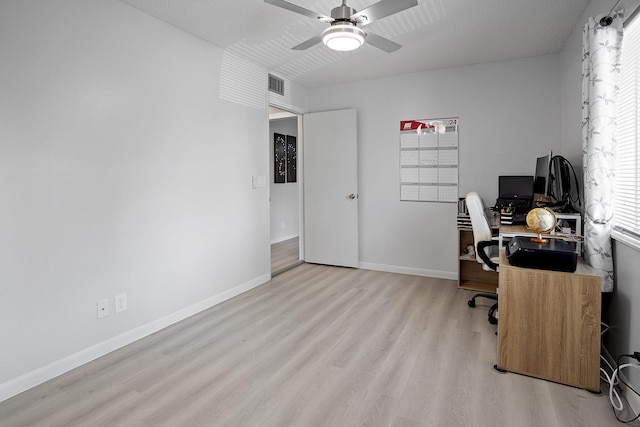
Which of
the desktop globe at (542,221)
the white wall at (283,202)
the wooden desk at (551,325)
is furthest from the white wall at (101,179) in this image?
the white wall at (283,202)

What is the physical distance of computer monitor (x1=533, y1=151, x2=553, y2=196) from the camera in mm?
2992

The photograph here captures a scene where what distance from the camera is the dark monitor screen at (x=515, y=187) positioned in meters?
3.63

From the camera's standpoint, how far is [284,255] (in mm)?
5594

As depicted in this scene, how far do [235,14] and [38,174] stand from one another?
1.80 meters

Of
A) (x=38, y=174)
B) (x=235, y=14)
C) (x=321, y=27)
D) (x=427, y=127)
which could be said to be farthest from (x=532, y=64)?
(x=38, y=174)

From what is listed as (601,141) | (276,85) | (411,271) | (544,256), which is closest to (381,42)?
(601,141)

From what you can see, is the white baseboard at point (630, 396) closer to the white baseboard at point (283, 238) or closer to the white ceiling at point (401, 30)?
the white ceiling at point (401, 30)

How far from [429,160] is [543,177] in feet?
4.47

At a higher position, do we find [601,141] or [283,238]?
[601,141]

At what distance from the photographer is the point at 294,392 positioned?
79.0 inches

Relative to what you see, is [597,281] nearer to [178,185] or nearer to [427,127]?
[427,127]

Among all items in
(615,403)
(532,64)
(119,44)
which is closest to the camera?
(615,403)

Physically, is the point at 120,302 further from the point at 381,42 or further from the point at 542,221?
the point at 542,221

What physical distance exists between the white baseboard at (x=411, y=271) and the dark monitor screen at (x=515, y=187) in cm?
110
